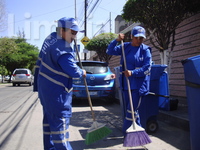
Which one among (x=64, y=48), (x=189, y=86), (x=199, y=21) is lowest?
(x=189, y=86)

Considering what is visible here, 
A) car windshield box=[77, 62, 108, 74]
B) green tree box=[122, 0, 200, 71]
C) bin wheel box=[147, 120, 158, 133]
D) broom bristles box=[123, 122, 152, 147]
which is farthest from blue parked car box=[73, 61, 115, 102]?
broom bristles box=[123, 122, 152, 147]

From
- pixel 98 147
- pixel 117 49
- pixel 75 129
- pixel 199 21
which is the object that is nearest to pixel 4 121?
pixel 75 129

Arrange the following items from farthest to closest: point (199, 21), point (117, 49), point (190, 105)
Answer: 1. point (199, 21)
2. point (117, 49)
3. point (190, 105)

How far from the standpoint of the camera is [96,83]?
7648 millimetres

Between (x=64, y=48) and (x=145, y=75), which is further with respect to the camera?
(x=145, y=75)

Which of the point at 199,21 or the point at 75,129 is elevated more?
the point at 199,21

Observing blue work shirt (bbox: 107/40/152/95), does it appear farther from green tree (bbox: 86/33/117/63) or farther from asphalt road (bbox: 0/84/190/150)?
green tree (bbox: 86/33/117/63)

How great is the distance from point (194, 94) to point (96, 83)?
5.04 m

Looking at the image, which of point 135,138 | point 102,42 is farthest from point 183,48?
point 102,42

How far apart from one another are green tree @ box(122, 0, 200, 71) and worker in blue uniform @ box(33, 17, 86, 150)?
4.19 m

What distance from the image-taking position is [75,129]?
476 cm

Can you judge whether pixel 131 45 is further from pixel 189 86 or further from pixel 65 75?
pixel 65 75

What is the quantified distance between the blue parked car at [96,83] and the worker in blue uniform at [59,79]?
4.87 metres

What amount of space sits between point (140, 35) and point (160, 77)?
4.28 ft
